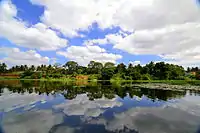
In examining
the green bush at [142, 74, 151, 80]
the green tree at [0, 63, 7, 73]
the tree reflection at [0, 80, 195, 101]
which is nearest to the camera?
the tree reflection at [0, 80, 195, 101]

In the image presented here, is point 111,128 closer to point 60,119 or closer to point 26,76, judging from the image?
point 60,119

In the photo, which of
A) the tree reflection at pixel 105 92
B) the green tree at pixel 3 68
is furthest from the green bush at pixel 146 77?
the green tree at pixel 3 68

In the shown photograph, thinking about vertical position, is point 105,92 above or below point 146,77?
below

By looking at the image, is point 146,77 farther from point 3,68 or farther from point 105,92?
point 3,68

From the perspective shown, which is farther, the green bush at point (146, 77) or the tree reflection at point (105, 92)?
the green bush at point (146, 77)

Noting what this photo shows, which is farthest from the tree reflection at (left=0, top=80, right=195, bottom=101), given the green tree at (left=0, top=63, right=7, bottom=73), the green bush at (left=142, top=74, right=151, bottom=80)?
the green tree at (left=0, top=63, right=7, bottom=73)

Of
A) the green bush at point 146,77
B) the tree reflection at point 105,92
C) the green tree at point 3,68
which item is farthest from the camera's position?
the green tree at point 3,68

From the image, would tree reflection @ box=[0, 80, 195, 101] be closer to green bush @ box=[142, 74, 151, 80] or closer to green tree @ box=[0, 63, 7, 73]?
green bush @ box=[142, 74, 151, 80]

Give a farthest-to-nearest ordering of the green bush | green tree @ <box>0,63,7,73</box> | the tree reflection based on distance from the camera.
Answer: green tree @ <box>0,63,7,73</box> < the green bush < the tree reflection

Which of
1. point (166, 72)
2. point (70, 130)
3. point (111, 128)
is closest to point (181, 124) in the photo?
point (111, 128)

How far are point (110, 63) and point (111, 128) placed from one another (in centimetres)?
10700

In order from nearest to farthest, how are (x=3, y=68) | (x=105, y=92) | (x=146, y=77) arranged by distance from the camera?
(x=105, y=92) < (x=146, y=77) < (x=3, y=68)

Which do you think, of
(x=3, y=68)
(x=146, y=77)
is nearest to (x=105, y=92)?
(x=146, y=77)

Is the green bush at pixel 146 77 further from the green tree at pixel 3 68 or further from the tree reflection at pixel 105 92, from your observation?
the green tree at pixel 3 68
